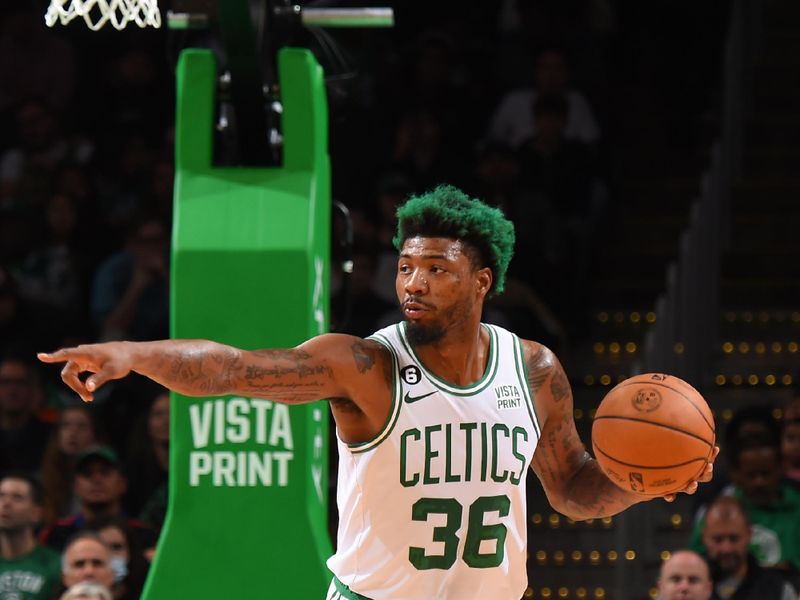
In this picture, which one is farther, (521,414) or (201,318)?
(201,318)

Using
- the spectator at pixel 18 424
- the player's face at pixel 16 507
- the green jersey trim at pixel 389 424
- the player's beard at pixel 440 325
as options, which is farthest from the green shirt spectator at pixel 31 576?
the player's beard at pixel 440 325

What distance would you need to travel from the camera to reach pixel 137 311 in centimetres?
991

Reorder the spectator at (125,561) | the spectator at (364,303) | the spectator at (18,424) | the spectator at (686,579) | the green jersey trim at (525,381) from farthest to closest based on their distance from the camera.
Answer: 1. the spectator at (364,303)
2. the spectator at (18,424)
3. the spectator at (125,561)
4. the spectator at (686,579)
5. the green jersey trim at (525,381)

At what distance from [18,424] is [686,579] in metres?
4.13

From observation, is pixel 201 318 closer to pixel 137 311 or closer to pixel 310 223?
pixel 310 223

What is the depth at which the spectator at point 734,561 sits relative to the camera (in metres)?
7.52

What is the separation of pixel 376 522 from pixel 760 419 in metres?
4.17

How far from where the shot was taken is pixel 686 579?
724 cm

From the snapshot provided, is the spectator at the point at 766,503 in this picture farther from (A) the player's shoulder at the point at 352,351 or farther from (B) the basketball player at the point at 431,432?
(A) the player's shoulder at the point at 352,351

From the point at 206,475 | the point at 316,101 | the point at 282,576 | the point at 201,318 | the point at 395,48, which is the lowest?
the point at 282,576

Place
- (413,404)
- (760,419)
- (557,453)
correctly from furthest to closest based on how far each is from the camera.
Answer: (760,419)
(557,453)
(413,404)

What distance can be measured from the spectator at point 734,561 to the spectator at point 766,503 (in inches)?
7.3

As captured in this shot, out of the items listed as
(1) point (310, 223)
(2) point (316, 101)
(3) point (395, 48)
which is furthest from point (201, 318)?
(3) point (395, 48)

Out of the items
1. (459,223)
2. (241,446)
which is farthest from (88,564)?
(459,223)
